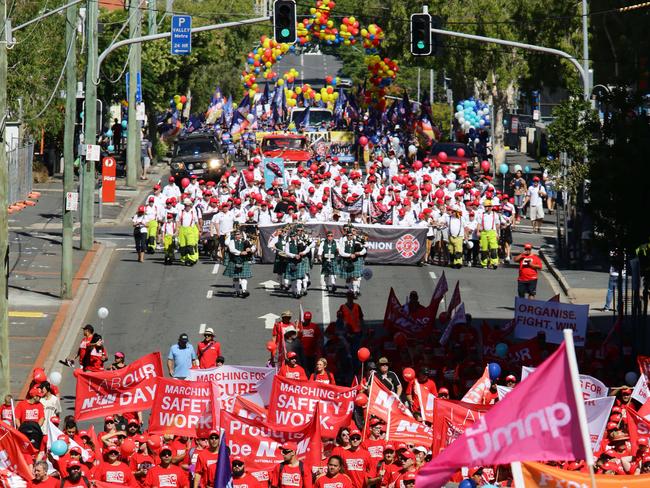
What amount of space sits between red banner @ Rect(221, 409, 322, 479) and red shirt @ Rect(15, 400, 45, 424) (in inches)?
138

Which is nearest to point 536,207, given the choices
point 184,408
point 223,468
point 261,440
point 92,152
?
point 92,152

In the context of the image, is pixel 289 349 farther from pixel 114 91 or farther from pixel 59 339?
pixel 114 91

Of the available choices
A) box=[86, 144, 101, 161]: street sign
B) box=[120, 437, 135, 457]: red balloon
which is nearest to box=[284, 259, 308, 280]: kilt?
box=[86, 144, 101, 161]: street sign

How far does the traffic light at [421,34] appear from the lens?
3278 cm

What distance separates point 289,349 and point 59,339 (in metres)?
5.87

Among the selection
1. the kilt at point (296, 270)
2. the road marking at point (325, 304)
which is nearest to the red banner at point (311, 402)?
the road marking at point (325, 304)

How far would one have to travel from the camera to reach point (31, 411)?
20016 millimetres

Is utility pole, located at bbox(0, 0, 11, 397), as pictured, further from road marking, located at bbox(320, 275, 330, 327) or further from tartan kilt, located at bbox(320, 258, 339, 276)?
tartan kilt, located at bbox(320, 258, 339, 276)

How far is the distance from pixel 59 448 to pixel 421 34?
17689mm

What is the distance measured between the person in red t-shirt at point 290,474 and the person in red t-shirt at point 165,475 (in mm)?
995

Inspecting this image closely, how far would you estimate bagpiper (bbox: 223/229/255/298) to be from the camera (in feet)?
104

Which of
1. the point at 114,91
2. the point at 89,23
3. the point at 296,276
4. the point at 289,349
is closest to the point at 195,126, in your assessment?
the point at 114,91

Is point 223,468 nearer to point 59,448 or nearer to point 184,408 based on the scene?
point 59,448

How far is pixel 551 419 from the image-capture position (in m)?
10.5
